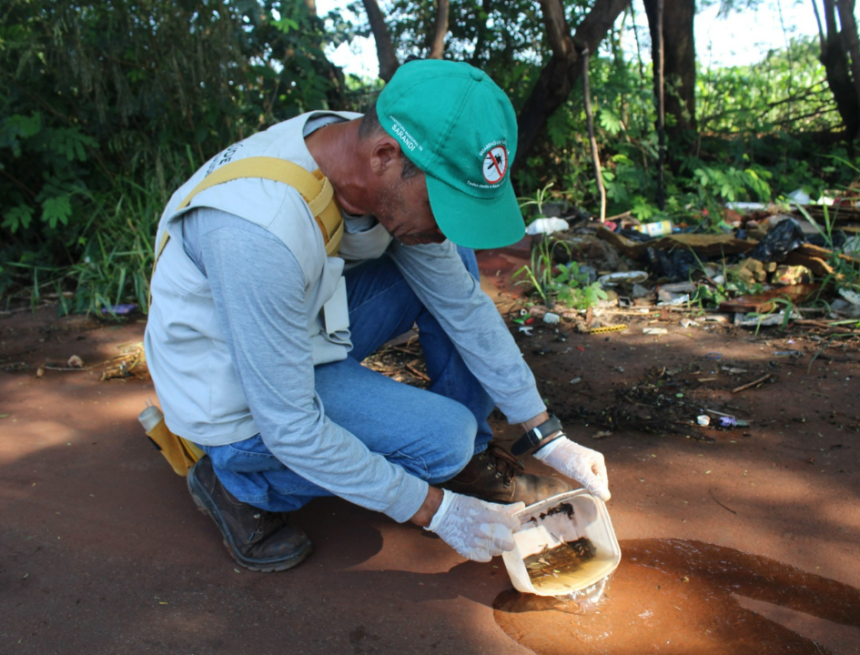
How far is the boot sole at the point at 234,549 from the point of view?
179cm

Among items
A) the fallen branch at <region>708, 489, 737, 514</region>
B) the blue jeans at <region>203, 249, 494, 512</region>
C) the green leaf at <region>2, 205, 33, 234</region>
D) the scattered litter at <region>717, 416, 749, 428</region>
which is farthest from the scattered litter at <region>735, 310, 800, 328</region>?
the green leaf at <region>2, 205, 33, 234</region>

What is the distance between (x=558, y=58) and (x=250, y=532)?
4.46m

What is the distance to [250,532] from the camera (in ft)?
5.88

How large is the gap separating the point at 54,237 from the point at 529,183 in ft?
12.5

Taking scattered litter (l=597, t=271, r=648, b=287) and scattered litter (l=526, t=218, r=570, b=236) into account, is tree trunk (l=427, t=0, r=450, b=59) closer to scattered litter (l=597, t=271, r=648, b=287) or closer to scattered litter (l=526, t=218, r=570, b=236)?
scattered litter (l=526, t=218, r=570, b=236)

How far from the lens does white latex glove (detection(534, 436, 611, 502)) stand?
1827 millimetres

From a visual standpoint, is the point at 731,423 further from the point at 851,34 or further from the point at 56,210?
the point at 851,34

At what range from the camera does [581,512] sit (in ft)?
6.04

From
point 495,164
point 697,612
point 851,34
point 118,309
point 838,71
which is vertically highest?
point 851,34

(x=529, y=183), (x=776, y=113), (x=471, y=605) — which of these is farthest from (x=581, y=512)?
(x=776, y=113)

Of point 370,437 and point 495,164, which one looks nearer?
point 495,164

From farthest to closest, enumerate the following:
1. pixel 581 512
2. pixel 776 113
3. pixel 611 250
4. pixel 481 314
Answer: pixel 776 113, pixel 611 250, pixel 481 314, pixel 581 512

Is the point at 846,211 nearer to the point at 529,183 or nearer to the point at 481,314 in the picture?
the point at 529,183

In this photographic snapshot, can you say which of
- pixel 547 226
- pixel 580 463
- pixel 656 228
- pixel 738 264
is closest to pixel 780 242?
pixel 738 264
